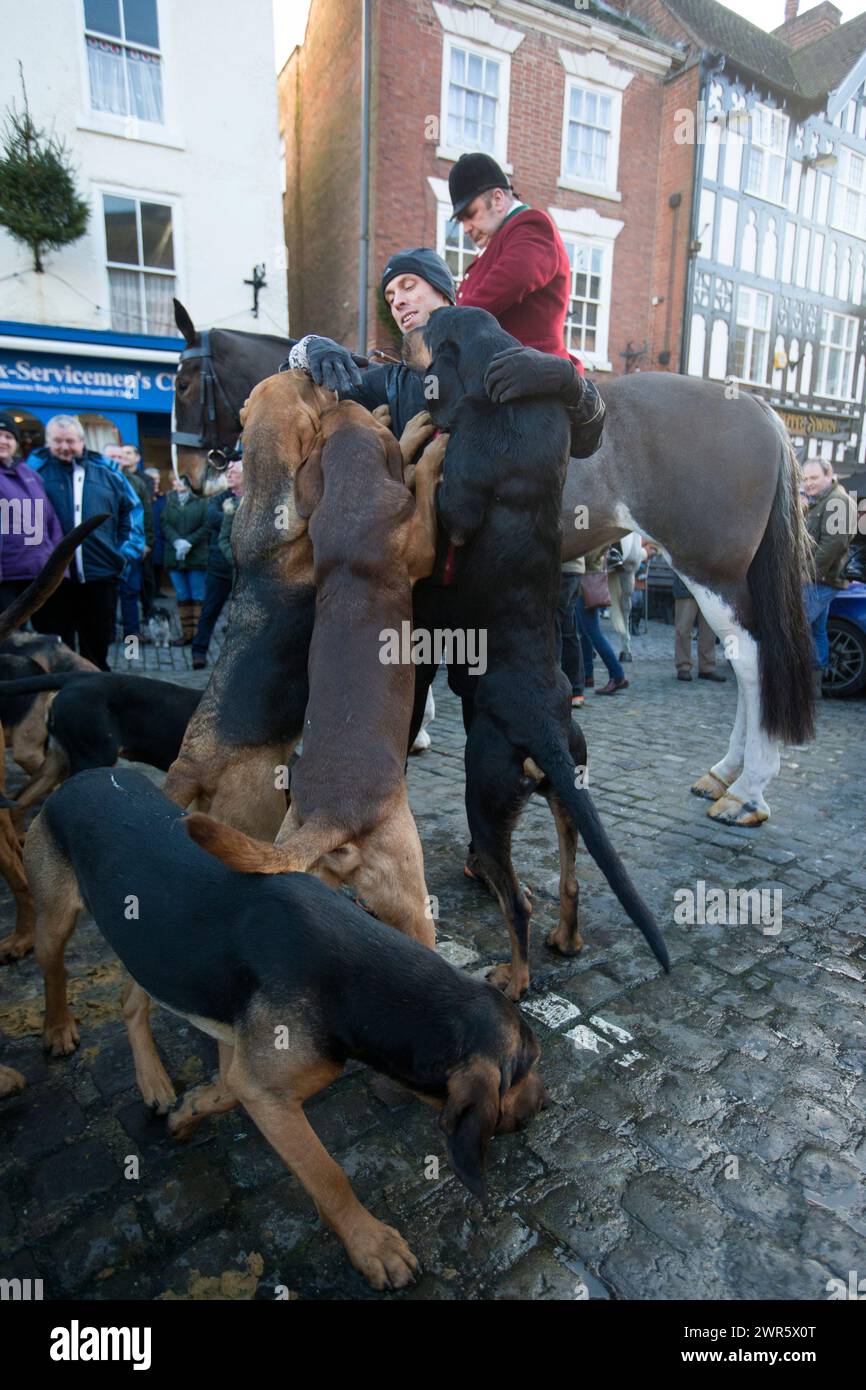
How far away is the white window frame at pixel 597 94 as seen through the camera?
55.5 ft

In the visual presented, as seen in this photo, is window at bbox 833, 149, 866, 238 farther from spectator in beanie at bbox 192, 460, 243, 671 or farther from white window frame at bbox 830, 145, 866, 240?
spectator in beanie at bbox 192, 460, 243, 671

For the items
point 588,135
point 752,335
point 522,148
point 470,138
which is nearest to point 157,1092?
point 470,138

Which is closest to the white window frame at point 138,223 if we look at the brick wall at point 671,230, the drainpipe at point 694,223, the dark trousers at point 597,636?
the dark trousers at point 597,636

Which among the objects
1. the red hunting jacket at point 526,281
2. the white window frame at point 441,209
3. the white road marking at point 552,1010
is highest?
the white window frame at point 441,209

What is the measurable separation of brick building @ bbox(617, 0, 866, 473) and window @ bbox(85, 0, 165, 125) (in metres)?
11.9

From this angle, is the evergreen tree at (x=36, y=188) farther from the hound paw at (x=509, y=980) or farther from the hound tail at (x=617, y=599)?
the hound paw at (x=509, y=980)

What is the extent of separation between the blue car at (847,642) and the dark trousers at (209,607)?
7.72 meters

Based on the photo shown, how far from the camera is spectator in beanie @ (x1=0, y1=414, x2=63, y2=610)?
19.4 feet

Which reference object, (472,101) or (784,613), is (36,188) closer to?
(472,101)

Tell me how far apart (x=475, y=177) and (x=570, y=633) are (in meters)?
4.04

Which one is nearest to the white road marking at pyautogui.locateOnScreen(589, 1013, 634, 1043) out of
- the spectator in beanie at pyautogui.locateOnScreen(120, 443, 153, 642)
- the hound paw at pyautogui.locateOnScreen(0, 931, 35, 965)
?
the hound paw at pyautogui.locateOnScreen(0, 931, 35, 965)

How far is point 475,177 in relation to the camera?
3.90 metres

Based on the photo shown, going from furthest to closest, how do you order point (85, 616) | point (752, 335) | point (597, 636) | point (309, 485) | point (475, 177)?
point (752, 335)
point (597, 636)
point (85, 616)
point (475, 177)
point (309, 485)
